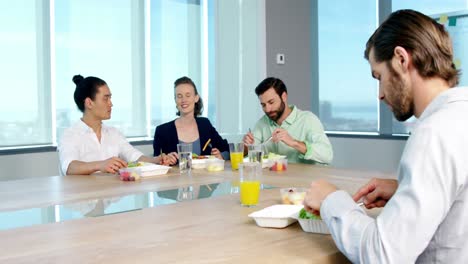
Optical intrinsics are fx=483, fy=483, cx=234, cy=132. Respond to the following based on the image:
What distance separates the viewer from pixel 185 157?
94.6 inches

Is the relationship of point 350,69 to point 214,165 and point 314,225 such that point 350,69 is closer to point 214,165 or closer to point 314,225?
point 214,165

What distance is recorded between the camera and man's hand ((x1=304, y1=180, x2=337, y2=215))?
1.22 metres

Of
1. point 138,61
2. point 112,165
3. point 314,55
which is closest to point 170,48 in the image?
point 138,61

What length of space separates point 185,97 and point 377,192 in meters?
2.06

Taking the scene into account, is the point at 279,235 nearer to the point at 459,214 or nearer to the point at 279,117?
the point at 459,214

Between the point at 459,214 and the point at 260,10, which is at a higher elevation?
the point at 260,10

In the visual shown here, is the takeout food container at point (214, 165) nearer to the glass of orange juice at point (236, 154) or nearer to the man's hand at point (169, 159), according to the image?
the glass of orange juice at point (236, 154)

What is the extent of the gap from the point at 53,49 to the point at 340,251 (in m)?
3.29

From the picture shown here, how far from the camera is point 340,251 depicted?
1.11 meters

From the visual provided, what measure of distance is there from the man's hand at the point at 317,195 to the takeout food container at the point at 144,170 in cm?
119

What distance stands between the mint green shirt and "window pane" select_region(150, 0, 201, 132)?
1.38 meters

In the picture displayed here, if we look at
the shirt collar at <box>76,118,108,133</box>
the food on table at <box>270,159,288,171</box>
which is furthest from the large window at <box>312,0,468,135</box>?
the shirt collar at <box>76,118,108,133</box>

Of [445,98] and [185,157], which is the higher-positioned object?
[445,98]

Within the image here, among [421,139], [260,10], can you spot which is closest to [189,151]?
[421,139]
